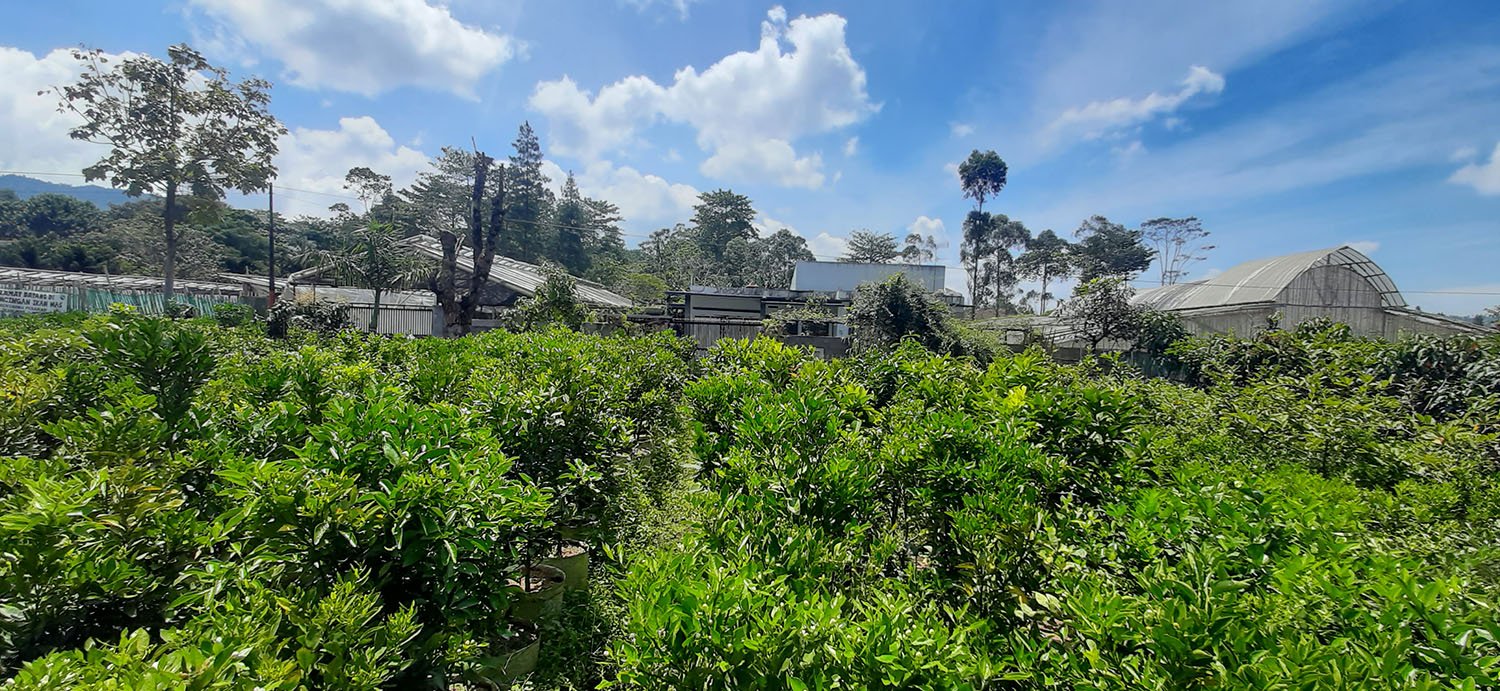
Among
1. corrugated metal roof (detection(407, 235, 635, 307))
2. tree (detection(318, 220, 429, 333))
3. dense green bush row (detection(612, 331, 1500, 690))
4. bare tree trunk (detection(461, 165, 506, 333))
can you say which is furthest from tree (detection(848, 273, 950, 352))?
tree (detection(318, 220, 429, 333))

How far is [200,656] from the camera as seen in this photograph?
50.1 inches

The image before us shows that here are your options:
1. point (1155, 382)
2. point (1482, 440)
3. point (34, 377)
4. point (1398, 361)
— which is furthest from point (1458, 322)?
point (34, 377)

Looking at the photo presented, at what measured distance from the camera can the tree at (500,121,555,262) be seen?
140ft

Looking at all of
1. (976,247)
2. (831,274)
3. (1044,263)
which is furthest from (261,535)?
(1044,263)

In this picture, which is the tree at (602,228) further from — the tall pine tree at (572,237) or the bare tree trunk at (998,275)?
the bare tree trunk at (998,275)

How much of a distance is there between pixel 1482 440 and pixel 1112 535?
3.38m

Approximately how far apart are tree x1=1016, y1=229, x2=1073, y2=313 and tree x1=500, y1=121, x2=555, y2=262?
3724 centimetres

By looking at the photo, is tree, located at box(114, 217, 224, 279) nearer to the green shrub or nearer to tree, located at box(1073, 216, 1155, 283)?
the green shrub

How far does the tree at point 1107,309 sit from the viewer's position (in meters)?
14.4

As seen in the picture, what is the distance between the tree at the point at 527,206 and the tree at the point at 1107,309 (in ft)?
123

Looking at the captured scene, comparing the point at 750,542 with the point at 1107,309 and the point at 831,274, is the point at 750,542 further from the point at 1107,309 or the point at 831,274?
the point at 831,274

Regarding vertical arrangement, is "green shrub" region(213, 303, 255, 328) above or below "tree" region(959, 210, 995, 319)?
below

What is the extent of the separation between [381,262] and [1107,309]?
2383cm

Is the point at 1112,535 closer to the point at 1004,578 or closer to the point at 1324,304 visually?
the point at 1004,578
